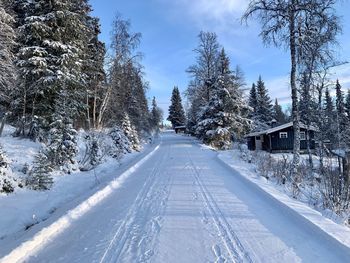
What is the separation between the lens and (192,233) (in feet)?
18.0

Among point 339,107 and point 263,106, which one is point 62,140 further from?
point 263,106

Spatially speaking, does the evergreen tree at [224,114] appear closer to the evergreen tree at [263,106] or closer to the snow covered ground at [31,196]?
the snow covered ground at [31,196]

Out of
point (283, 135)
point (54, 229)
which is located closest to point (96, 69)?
point (54, 229)

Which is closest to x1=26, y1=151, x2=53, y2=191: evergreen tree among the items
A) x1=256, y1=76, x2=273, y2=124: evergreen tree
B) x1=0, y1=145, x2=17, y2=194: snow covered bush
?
x1=0, y1=145, x2=17, y2=194: snow covered bush

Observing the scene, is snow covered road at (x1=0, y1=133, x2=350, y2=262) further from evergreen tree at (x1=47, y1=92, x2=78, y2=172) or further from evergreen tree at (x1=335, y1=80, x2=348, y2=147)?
evergreen tree at (x1=335, y1=80, x2=348, y2=147)

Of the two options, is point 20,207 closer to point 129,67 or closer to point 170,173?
point 170,173

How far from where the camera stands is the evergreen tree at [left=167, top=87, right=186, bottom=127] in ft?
289

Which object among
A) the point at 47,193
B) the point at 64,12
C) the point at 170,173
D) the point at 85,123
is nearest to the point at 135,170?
the point at 170,173

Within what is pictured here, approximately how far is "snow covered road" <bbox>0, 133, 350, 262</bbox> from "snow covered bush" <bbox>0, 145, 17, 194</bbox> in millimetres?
2919

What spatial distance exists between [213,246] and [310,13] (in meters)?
12.2

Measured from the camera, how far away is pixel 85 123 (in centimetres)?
2888

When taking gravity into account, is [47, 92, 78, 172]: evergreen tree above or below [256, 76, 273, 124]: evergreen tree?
below

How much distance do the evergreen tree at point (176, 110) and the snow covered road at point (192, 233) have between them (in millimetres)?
80142

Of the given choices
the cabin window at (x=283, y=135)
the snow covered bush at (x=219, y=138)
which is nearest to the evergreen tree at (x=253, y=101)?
the cabin window at (x=283, y=135)
